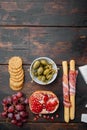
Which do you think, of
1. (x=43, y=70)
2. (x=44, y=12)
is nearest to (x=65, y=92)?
(x=43, y=70)

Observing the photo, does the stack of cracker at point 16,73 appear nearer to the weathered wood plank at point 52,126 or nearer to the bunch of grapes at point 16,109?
the bunch of grapes at point 16,109

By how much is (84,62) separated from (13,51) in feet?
0.92

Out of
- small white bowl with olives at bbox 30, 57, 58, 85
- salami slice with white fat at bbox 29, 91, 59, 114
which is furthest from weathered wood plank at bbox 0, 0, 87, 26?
salami slice with white fat at bbox 29, 91, 59, 114

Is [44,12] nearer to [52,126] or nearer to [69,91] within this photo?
[69,91]

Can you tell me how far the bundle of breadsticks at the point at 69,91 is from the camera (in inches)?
150

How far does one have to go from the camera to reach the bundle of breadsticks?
12.5 feet

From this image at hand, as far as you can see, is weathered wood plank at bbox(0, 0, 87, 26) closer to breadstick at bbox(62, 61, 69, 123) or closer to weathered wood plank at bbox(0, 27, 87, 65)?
weathered wood plank at bbox(0, 27, 87, 65)

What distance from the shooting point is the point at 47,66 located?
3816 mm

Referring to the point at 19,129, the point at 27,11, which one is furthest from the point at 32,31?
the point at 19,129

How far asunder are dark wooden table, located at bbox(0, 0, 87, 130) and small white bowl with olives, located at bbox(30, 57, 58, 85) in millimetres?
32

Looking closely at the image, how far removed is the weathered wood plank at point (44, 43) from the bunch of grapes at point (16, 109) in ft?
0.48

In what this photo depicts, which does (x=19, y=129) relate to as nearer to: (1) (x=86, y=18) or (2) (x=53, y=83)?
(2) (x=53, y=83)

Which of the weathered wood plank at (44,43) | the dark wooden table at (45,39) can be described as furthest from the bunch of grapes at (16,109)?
the weathered wood plank at (44,43)

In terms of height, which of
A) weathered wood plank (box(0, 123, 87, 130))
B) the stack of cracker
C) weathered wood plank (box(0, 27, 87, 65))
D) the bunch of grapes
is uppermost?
weathered wood plank (box(0, 27, 87, 65))
